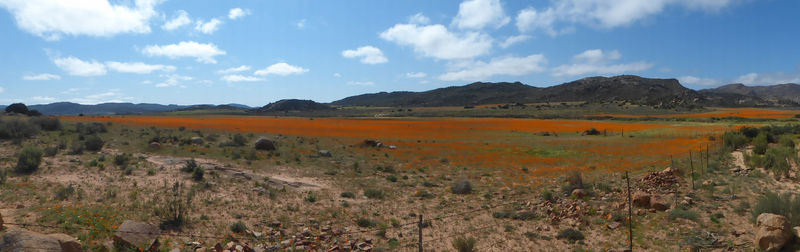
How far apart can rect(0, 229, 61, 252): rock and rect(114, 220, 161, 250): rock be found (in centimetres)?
115

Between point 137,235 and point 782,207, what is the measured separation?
14.9 metres

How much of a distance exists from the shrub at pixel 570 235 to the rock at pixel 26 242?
1099 centimetres

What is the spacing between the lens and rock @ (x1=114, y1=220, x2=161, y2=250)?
23.5ft

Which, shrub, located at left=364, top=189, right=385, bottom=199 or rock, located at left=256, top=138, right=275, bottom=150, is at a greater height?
rock, located at left=256, top=138, right=275, bottom=150

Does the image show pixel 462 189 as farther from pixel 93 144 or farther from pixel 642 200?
pixel 93 144

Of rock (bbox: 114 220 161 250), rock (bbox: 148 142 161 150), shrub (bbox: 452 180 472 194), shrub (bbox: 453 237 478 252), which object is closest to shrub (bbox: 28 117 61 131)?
rock (bbox: 148 142 161 150)

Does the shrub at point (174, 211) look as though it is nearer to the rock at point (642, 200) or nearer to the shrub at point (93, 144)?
the shrub at point (93, 144)

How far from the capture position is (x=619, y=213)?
411 inches

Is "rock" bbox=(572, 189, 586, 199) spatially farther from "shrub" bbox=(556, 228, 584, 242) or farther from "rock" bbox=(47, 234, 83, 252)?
"rock" bbox=(47, 234, 83, 252)

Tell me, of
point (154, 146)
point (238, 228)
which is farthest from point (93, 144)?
point (238, 228)

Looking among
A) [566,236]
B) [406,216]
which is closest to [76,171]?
[406,216]

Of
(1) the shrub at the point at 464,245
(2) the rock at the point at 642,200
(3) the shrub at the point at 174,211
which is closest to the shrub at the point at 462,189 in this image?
(2) the rock at the point at 642,200

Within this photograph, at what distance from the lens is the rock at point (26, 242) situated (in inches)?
223

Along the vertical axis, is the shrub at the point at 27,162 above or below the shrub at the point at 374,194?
above
